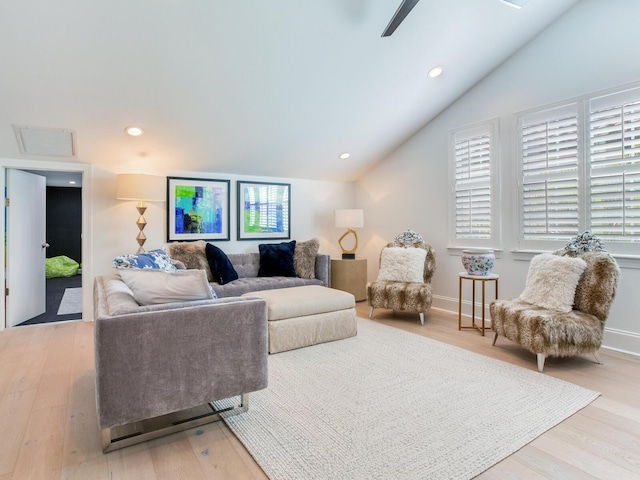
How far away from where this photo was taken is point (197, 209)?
189 inches

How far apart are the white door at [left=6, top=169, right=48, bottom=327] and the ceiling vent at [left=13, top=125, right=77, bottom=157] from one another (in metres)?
0.50

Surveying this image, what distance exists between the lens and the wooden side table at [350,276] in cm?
514

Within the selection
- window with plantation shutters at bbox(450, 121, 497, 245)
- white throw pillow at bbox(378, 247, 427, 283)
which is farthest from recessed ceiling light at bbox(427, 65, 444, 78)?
white throw pillow at bbox(378, 247, 427, 283)

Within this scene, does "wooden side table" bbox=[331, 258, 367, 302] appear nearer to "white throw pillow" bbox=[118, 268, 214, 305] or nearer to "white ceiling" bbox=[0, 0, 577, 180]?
"white ceiling" bbox=[0, 0, 577, 180]

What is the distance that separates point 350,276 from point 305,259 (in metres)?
0.73

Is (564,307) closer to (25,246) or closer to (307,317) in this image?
(307,317)

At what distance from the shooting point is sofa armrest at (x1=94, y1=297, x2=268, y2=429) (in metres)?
1.66

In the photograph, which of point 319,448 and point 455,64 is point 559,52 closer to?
point 455,64

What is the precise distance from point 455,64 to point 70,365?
179 inches

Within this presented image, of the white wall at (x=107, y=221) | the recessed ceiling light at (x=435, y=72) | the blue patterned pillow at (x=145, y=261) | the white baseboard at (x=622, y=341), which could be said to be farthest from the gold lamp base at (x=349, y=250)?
the white baseboard at (x=622, y=341)

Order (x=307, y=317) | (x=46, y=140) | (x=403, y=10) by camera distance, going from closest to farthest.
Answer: (x=403, y=10)
(x=307, y=317)
(x=46, y=140)

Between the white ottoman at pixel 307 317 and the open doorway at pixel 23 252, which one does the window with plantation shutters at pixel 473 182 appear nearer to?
the white ottoman at pixel 307 317

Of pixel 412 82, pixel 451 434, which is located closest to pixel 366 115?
pixel 412 82

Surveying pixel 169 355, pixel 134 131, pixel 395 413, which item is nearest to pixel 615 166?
pixel 395 413
